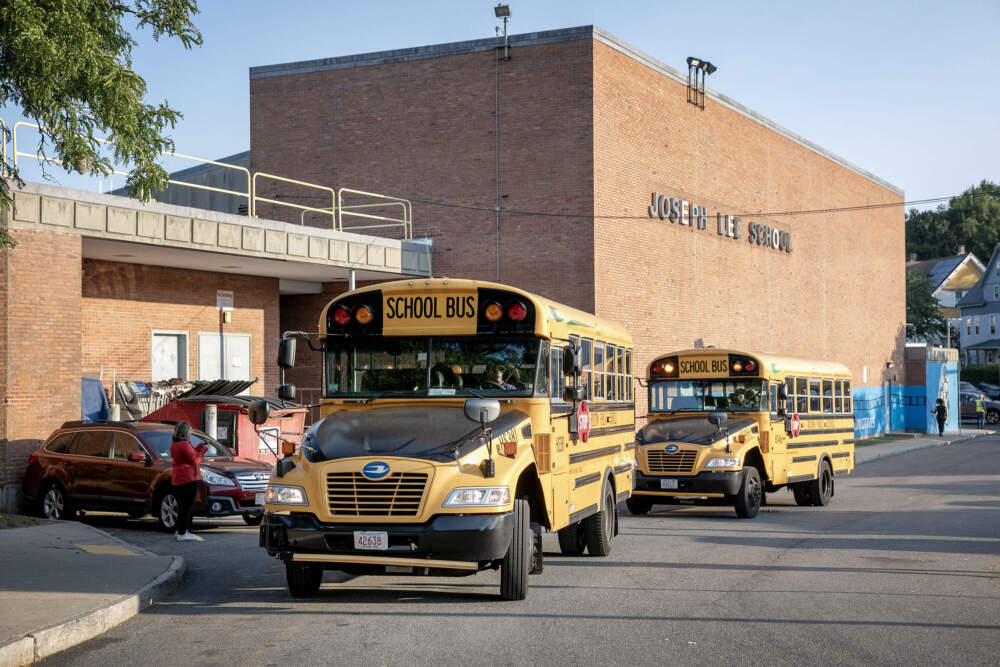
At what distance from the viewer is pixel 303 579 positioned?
32.4 ft

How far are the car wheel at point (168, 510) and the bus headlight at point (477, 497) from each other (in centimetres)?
809

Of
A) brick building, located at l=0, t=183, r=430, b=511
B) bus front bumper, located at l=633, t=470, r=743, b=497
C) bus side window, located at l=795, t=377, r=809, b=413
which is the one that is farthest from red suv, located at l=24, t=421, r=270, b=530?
bus side window, located at l=795, t=377, r=809, b=413

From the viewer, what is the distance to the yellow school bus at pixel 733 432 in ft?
57.0

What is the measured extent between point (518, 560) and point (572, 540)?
3529 mm

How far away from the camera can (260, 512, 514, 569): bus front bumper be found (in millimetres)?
8875

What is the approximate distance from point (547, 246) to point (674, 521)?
41.4ft

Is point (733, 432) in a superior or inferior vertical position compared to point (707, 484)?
superior

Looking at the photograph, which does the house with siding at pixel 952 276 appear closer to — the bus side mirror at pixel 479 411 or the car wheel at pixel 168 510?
the car wheel at pixel 168 510

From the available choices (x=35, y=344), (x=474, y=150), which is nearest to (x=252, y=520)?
(x=35, y=344)

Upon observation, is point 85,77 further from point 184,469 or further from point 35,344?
point 35,344

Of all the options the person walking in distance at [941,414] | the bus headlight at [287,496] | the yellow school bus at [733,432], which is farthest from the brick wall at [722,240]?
the bus headlight at [287,496]

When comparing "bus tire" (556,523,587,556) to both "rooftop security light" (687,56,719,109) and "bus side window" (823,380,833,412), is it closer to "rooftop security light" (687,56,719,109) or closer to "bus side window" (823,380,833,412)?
"bus side window" (823,380,833,412)

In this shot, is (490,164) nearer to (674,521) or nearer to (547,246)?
(547,246)

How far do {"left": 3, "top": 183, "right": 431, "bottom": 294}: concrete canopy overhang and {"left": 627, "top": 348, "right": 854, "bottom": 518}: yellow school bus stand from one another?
29.4 ft
